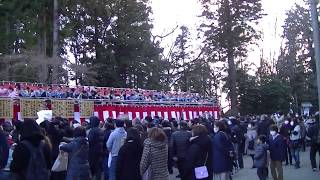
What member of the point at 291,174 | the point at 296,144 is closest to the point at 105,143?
the point at 291,174

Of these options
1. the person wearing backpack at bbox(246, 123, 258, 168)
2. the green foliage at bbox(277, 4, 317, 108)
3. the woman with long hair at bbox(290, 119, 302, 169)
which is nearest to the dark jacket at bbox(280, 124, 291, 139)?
the woman with long hair at bbox(290, 119, 302, 169)

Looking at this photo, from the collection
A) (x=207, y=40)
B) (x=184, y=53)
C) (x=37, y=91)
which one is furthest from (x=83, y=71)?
(x=184, y=53)

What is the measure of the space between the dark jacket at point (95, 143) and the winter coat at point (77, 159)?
7.22 ft

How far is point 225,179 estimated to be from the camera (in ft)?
35.9

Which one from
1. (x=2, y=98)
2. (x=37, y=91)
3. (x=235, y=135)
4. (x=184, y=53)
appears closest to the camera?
(x=235, y=135)

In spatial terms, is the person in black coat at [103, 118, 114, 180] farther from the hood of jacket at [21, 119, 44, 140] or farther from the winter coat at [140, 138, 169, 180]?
the hood of jacket at [21, 119, 44, 140]

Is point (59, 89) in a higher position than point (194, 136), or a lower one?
higher

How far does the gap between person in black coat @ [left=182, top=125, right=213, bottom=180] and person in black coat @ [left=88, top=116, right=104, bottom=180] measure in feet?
11.1

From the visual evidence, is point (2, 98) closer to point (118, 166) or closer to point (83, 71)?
point (118, 166)

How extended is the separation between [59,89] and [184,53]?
36.3 m

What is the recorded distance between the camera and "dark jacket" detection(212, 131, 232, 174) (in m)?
10.8

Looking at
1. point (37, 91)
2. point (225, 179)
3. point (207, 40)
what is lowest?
point (225, 179)

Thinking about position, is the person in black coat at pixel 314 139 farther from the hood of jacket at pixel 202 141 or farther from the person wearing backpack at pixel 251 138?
the hood of jacket at pixel 202 141

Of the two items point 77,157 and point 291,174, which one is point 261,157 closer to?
point 291,174
